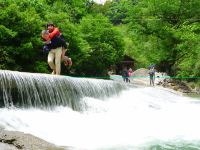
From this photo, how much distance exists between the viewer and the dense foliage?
20.2m

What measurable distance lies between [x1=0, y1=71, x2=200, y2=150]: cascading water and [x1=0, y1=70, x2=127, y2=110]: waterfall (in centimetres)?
3

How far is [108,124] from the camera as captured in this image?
38.5 ft

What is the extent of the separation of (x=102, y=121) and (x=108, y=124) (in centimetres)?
49

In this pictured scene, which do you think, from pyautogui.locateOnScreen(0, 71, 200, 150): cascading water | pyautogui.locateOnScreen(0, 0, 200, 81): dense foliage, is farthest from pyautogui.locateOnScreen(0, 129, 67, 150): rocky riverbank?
pyautogui.locateOnScreen(0, 0, 200, 81): dense foliage

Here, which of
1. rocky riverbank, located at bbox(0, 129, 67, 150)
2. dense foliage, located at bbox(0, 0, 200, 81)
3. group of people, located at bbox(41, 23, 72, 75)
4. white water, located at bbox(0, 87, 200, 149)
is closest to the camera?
rocky riverbank, located at bbox(0, 129, 67, 150)

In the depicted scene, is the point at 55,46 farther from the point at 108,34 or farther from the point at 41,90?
the point at 108,34

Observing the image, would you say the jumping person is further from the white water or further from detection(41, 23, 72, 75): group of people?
the white water

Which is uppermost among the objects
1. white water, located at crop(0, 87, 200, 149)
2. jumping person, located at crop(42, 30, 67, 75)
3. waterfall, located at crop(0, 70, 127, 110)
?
jumping person, located at crop(42, 30, 67, 75)

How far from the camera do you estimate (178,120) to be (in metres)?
13.7

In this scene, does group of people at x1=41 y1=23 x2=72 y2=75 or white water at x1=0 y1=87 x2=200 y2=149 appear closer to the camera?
white water at x1=0 y1=87 x2=200 y2=149

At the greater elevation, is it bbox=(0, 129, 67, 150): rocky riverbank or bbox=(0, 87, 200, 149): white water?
bbox=(0, 129, 67, 150): rocky riverbank

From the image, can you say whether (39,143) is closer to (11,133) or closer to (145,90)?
(11,133)

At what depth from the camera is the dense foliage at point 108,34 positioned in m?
20.2

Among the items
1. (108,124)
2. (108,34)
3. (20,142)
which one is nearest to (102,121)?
(108,124)
